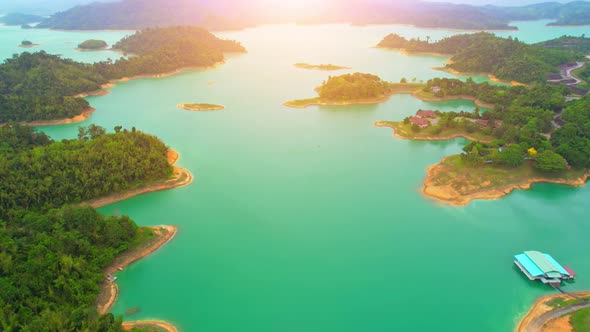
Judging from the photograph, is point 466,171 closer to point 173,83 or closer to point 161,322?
point 161,322

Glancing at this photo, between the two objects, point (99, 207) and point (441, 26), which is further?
point (441, 26)

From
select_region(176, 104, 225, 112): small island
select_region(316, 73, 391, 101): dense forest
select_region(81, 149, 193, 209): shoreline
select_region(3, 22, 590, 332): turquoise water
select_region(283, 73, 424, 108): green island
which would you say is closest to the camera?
select_region(3, 22, 590, 332): turquoise water

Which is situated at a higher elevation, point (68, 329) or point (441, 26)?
point (441, 26)

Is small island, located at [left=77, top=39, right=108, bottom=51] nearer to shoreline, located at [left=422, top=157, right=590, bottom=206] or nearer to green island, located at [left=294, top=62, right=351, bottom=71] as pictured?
green island, located at [left=294, top=62, right=351, bottom=71]

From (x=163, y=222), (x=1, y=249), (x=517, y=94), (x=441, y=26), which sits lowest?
(x=163, y=222)

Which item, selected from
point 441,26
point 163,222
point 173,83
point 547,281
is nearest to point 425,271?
point 547,281

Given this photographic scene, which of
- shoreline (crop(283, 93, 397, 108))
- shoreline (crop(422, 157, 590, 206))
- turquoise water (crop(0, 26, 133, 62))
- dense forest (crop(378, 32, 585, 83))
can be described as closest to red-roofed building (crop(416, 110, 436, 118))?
shoreline (crop(283, 93, 397, 108))
